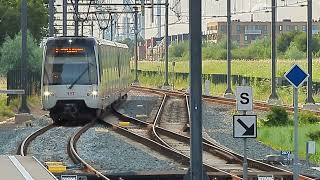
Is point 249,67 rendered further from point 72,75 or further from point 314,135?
point 314,135

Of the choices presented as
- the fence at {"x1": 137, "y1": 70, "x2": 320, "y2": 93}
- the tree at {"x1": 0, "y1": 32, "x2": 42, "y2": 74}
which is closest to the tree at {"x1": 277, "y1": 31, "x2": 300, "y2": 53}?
the fence at {"x1": 137, "y1": 70, "x2": 320, "y2": 93}

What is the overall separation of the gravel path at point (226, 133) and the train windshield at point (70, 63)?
478 centimetres

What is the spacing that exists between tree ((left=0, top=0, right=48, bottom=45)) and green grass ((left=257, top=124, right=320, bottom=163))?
32784 millimetres

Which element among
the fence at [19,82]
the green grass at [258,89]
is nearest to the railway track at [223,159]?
the fence at [19,82]

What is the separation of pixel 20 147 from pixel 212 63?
83772mm

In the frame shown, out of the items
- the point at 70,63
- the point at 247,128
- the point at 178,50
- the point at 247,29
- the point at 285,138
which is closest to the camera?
the point at 247,128

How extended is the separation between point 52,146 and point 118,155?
3.19 m

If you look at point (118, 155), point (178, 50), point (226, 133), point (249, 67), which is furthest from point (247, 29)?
point (118, 155)

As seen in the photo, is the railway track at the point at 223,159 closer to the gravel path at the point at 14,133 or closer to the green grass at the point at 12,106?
the gravel path at the point at 14,133

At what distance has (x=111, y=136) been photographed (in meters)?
29.6

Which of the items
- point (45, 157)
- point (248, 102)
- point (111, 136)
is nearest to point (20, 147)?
point (45, 157)

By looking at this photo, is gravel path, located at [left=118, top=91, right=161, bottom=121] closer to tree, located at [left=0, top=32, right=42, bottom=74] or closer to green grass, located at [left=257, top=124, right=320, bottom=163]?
tree, located at [left=0, top=32, right=42, bottom=74]

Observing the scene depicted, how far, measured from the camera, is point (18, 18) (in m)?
63.7

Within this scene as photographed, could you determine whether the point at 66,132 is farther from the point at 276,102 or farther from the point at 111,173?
the point at 276,102
